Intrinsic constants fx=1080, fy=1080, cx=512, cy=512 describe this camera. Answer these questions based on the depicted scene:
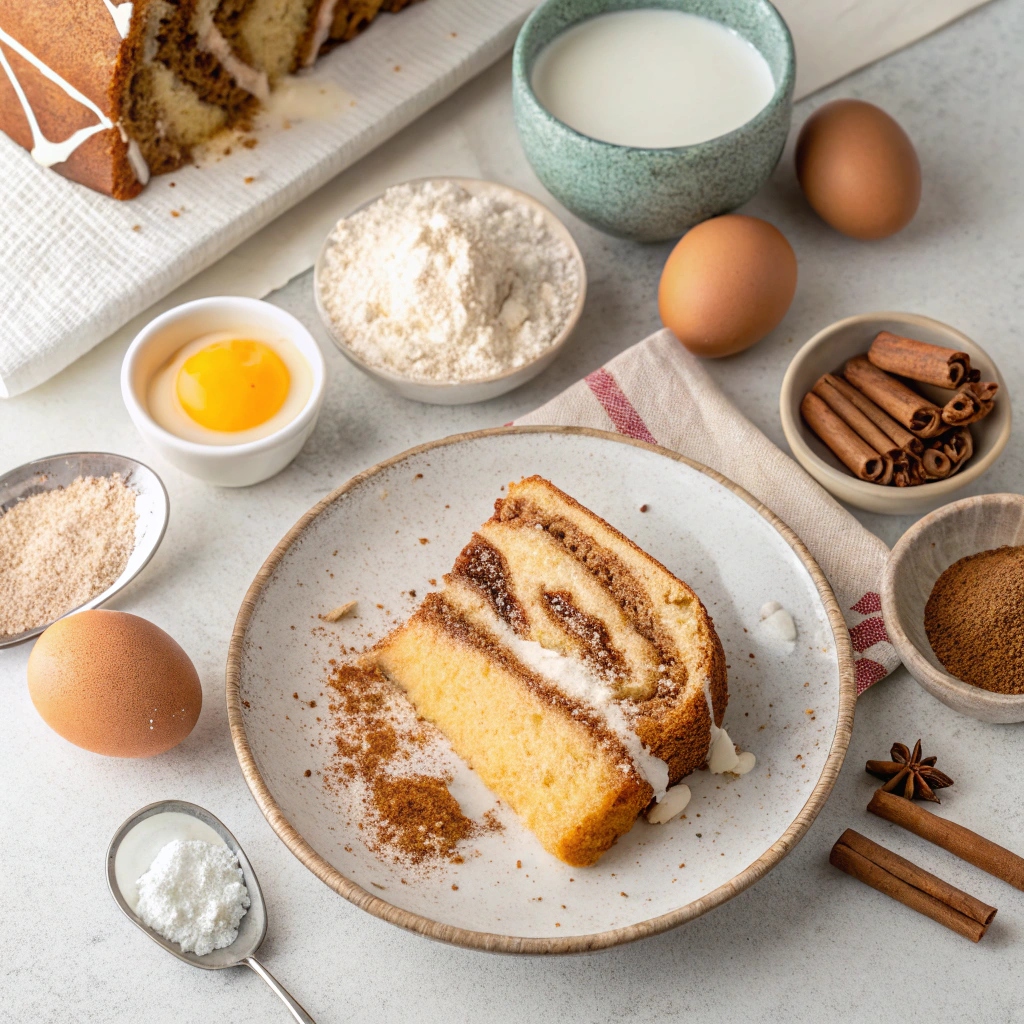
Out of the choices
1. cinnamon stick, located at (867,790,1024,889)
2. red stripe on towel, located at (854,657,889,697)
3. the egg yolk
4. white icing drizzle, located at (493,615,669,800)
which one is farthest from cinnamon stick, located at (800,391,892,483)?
the egg yolk

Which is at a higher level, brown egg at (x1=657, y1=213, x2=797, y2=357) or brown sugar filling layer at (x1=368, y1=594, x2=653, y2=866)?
brown egg at (x1=657, y1=213, x2=797, y2=357)

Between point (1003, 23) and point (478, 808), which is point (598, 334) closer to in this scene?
point (478, 808)

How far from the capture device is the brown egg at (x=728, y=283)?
7.89 feet

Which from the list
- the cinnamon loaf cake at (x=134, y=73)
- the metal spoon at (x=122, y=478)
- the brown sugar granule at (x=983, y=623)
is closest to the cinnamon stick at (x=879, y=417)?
the brown sugar granule at (x=983, y=623)

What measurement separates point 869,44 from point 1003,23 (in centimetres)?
46

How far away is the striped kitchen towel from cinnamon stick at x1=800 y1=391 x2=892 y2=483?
9 cm

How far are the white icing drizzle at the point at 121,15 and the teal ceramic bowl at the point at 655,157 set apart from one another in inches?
34.7

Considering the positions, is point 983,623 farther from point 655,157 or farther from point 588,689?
point 655,157

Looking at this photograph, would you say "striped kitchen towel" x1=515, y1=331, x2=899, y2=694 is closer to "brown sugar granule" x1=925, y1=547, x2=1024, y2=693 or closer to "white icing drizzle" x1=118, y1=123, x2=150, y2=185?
"brown sugar granule" x1=925, y1=547, x2=1024, y2=693

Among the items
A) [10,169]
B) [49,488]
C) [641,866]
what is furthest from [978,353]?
[10,169]

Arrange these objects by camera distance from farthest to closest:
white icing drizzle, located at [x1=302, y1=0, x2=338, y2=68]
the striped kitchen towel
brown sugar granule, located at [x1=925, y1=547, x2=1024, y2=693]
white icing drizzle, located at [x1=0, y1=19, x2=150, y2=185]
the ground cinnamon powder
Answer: white icing drizzle, located at [x1=302, y1=0, x2=338, y2=68] → white icing drizzle, located at [x1=0, y1=19, x2=150, y2=185] → the striped kitchen towel → brown sugar granule, located at [x1=925, y1=547, x2=1024, y2=693] → the ground cinnamon powder

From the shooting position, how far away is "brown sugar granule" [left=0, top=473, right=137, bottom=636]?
2.16 meters

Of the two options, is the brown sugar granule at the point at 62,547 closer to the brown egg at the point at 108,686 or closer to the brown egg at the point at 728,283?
the brown egg at the point at 108,686

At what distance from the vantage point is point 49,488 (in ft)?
7.58
